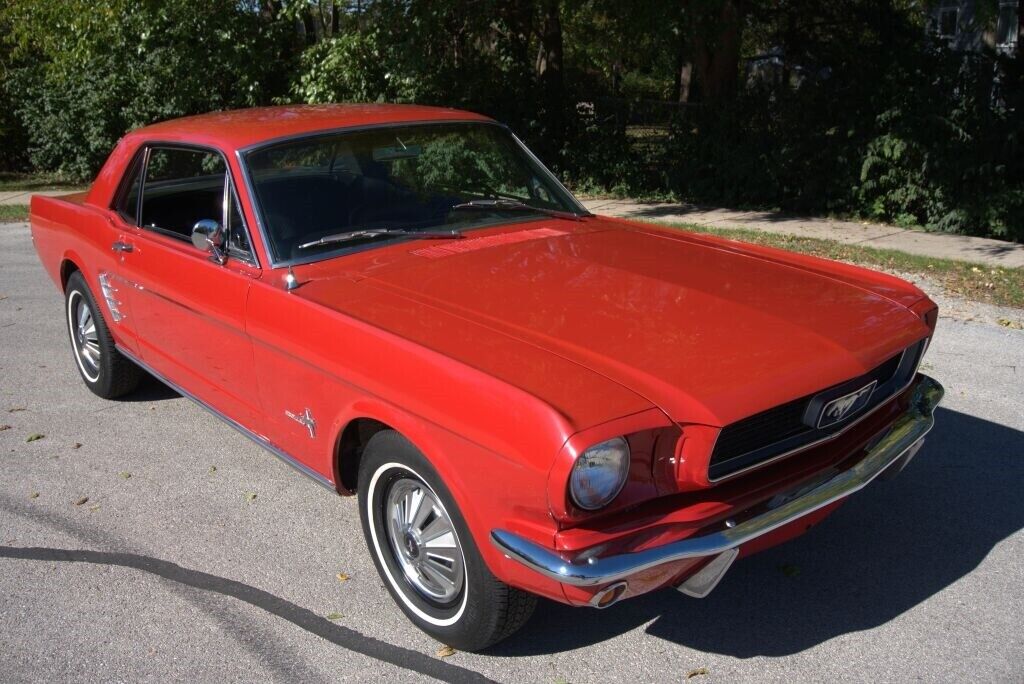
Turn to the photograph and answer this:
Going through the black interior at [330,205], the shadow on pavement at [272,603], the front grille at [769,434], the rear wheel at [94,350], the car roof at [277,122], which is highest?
the car roof at [277,122]

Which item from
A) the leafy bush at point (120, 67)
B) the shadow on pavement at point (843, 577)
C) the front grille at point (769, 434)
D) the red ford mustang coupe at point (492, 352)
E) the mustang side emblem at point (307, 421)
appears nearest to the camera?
the red ford mustang coupe at point (492, 352)

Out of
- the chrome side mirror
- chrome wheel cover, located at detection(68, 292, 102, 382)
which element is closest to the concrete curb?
chrome wheel cover, located at detection(68, 292, 102, 382)

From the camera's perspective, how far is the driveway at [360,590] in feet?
11.1

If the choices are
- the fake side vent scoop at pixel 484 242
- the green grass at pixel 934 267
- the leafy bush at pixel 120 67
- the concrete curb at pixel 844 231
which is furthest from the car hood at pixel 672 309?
the leafy bush at pixel 120 67

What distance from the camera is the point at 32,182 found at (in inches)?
709

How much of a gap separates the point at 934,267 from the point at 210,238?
6833 mm

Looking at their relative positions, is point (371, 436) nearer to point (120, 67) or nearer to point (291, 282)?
point (291, 282)

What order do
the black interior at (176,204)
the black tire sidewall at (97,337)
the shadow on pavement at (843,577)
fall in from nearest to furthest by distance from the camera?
1. the shadow on pavement at (843,577)
2. the black interior at (176,204)
3. the black tire sidewall at (97,337)

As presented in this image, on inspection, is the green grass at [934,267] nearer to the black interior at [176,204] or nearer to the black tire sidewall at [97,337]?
the black interior at [176,204]

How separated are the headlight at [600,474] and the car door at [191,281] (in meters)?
1.85

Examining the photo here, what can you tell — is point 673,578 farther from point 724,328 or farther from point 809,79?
point 809,79

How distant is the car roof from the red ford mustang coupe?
3cm

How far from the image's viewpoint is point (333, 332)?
11.9 feet

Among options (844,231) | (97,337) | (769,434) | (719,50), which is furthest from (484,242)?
(719,50)
